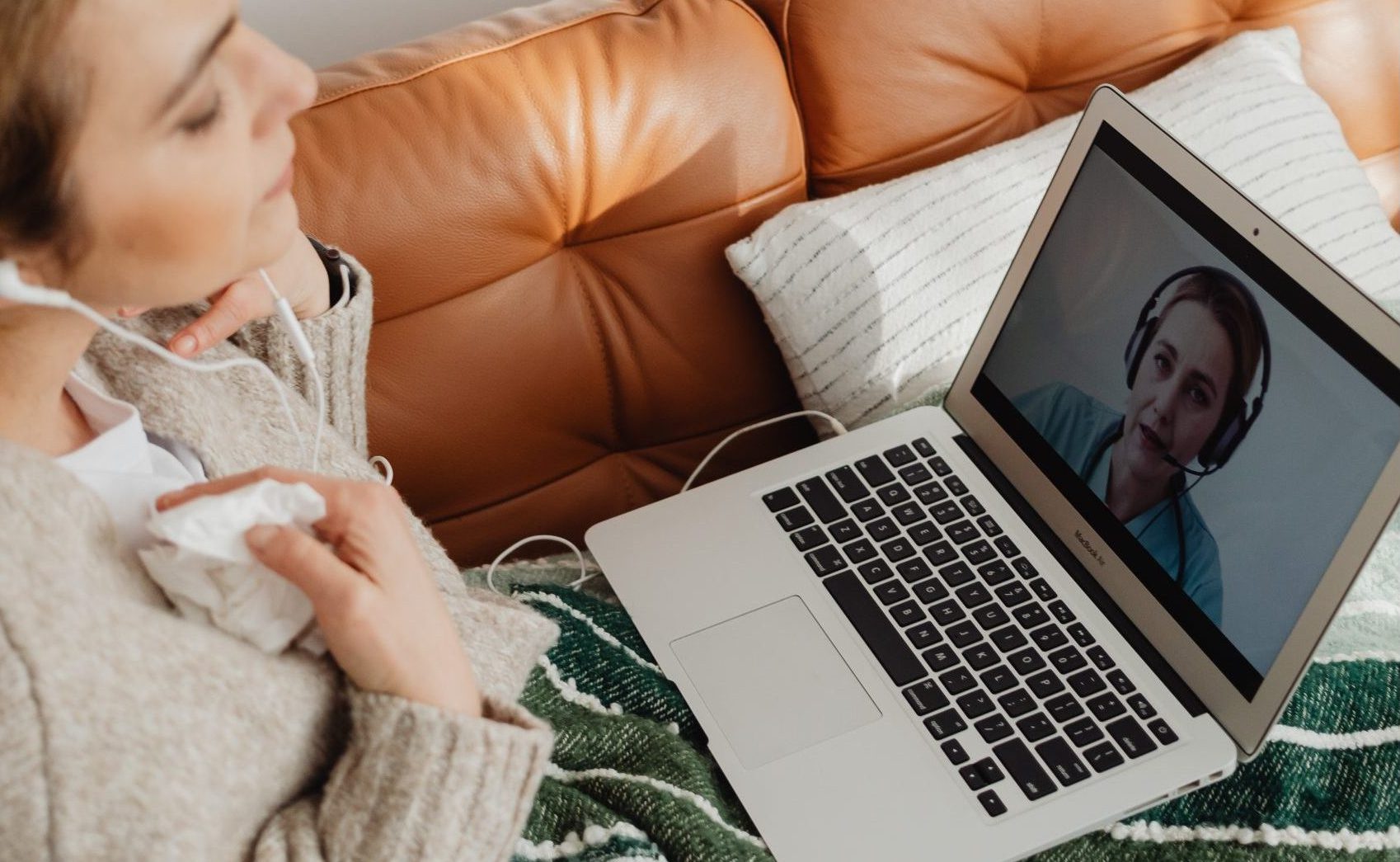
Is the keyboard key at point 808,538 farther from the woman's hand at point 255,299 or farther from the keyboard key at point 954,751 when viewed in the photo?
the woman's hand at point 255,299

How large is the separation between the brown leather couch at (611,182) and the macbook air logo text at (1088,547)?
421 millimetres

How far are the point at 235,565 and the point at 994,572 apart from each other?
25.0 inches

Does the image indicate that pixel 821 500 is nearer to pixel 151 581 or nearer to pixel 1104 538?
pixel 1104 538

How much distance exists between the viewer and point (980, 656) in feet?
3.38

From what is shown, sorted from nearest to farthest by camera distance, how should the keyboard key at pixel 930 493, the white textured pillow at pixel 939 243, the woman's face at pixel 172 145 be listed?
the woman's face at pixel 172 145 → the keyboard key at pixel 930 493 → the white textured pillow at pixel 939 243

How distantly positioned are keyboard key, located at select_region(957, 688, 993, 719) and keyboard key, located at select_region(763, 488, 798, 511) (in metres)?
0.25

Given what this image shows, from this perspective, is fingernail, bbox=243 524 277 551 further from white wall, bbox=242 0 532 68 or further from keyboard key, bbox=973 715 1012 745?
white wall, bbox=242 0 532 68

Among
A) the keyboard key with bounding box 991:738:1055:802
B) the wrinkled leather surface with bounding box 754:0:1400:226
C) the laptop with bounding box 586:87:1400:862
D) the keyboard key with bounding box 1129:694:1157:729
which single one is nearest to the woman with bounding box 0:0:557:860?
the laptop with bounding box 586:87:1400:862

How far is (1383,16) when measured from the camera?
1.57 metres

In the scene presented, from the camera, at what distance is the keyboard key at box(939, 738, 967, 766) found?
97cm

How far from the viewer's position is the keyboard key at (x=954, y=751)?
970 mm

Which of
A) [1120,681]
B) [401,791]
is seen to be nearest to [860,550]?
[1120,681]

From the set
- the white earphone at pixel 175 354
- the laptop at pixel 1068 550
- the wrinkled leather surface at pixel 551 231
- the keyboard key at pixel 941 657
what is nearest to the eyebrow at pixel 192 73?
the white earphone at pixel 175 354

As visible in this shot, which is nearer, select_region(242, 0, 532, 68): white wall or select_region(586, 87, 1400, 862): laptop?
select_region(586, 87, 1400, 862): laptop
